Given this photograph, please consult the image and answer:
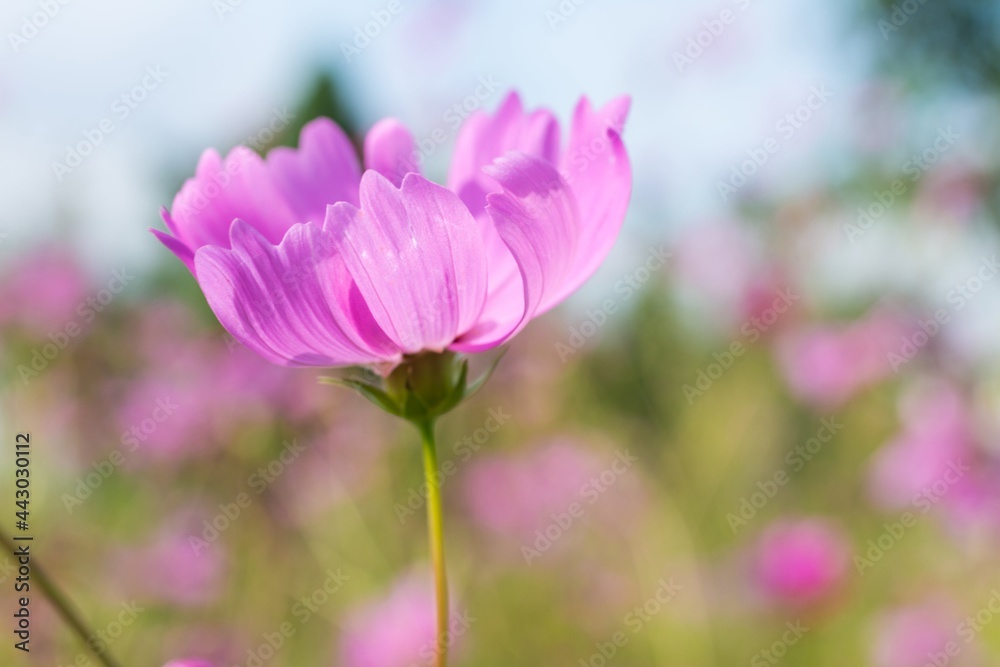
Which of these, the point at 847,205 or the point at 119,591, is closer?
the point at 119,591

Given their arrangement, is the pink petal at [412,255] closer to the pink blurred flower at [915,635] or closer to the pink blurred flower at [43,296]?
the pink blurred flower at [915,635]

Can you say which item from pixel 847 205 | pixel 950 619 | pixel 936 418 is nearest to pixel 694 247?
pixel 847 205

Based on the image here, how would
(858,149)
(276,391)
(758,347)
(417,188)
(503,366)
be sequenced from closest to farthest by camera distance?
1. (417,188)
2. (276,391)
3. (503,366)
4. (858,149)
5. (758,347)

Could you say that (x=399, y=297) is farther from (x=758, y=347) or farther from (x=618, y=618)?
(x=758, y=347)

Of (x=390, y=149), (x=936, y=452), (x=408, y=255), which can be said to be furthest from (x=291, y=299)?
(x=936, y=452)

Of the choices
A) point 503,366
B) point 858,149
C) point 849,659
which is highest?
point 503,366

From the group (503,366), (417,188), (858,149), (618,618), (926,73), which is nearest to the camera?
(417,188)

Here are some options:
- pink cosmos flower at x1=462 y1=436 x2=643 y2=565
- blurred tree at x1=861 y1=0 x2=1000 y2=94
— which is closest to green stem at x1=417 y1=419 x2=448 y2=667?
pink cosmos flower at x1=462 y1=436 x2=643 y2=565
